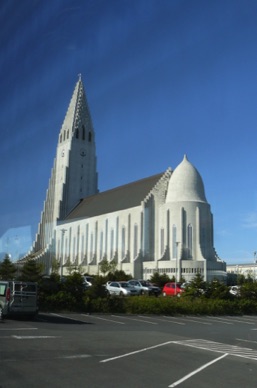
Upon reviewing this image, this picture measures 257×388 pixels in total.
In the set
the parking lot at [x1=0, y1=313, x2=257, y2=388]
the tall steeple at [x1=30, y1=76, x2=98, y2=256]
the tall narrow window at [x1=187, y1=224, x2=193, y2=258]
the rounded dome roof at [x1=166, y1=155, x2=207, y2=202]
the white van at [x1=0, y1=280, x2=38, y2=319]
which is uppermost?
the tall steeple at [x1=30, y1=76, x2=98, y2=256]

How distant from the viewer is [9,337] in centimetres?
1247

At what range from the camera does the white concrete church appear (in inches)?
2938

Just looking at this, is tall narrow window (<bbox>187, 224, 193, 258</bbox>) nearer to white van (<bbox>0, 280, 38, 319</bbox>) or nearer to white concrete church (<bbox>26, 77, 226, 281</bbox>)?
white concrete church (<bbox>26, 77, 226, 281</bbox>)

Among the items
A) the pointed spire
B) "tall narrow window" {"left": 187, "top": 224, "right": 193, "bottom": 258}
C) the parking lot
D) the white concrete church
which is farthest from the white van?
the pointed spire

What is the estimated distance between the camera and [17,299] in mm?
17344

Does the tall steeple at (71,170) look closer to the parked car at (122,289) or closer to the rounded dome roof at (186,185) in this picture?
the rounded dome roof at (186,185)

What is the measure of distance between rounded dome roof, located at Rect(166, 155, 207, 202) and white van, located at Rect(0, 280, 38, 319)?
6013cm

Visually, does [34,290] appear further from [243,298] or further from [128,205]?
[128,205]

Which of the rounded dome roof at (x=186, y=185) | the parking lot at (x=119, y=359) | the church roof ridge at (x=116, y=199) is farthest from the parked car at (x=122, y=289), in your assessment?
the church roof ridge at (x=116, y=199)

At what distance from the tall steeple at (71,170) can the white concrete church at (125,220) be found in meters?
0.26

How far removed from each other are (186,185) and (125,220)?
45.5 ft

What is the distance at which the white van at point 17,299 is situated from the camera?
674 inches

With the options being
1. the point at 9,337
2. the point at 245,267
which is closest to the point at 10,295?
the point at 9,337

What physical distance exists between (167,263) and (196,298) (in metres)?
42.1
